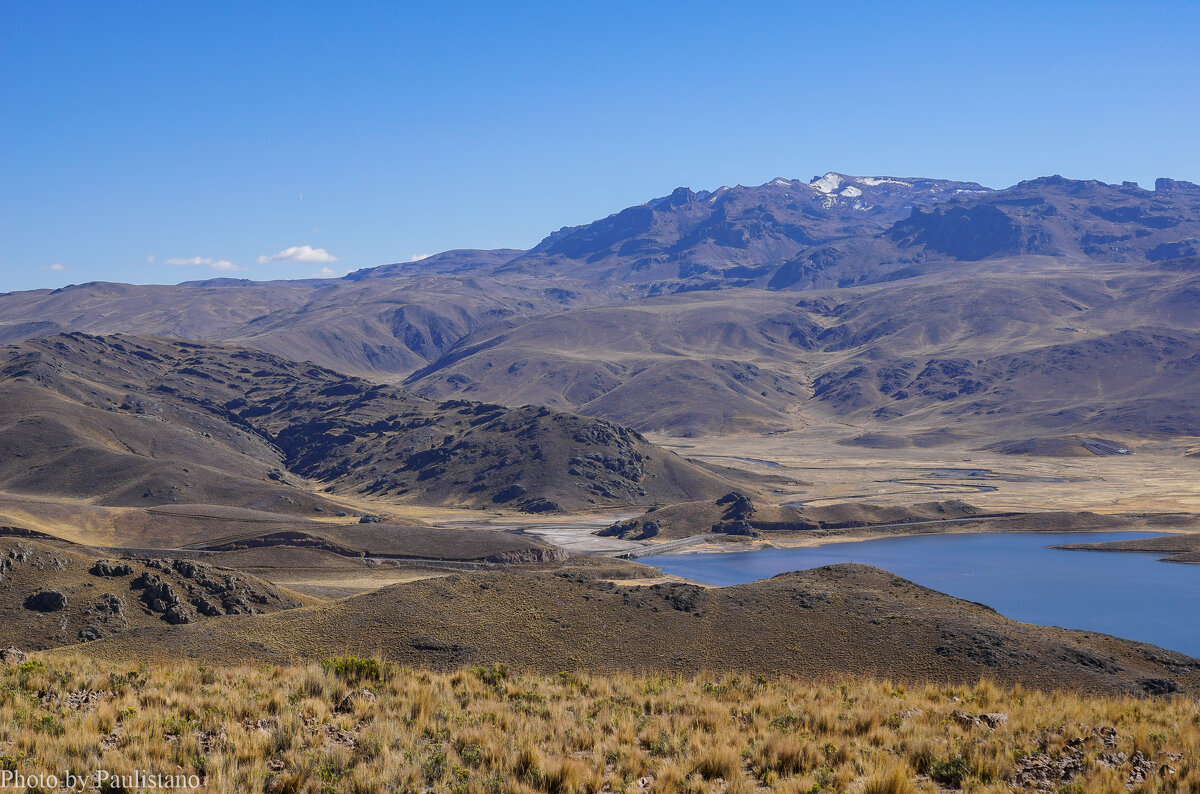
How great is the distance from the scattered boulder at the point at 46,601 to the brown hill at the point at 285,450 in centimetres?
7710

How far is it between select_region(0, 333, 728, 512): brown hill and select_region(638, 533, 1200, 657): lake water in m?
37.8

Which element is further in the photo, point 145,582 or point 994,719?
point 145,582

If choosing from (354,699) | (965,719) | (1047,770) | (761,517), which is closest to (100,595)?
(354,699)

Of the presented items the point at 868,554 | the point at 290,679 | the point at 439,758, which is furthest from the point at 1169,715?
the point at 868,554

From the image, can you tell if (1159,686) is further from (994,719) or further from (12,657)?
(12,657)

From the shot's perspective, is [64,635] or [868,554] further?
[868,554]

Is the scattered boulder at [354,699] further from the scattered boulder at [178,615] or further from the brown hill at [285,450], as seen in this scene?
the brown hill at [285,450]

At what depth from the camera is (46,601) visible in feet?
126

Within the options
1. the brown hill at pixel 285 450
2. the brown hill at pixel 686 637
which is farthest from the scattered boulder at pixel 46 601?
the brown hill at pixel 285 450

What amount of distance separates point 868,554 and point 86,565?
85.1m

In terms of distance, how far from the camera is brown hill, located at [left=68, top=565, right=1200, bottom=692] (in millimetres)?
28844

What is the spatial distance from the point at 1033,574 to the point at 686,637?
3038 inches

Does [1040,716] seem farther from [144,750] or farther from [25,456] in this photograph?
[25,456]

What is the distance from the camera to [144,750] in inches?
553
